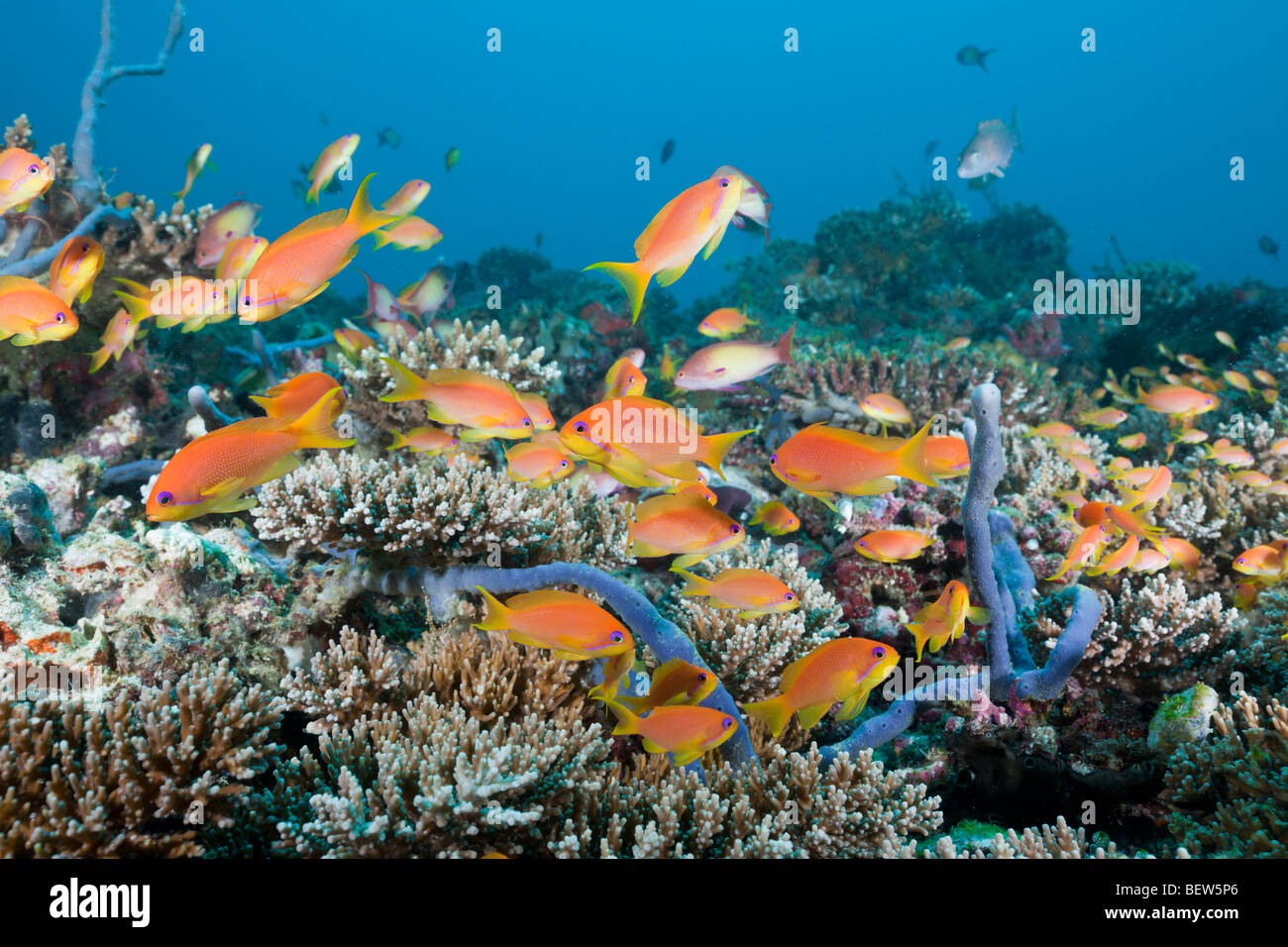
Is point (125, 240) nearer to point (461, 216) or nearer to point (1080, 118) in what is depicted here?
point (461, 216)

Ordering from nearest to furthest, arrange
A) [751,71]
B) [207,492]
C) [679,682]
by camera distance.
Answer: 1. [207,492]
2. [679,682]
3. [751,71]

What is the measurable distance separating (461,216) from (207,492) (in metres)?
146

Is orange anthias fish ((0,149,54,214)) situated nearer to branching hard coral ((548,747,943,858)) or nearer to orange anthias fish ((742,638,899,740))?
branching hard coral ((548,747,943,858))

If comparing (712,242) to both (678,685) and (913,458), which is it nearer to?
(913,458)

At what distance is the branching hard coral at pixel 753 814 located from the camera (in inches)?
89.4

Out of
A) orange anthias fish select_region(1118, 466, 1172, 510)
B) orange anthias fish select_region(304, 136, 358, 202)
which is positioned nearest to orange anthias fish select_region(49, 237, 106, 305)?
orange anthias fish select_region(304, 136, 358, 202)

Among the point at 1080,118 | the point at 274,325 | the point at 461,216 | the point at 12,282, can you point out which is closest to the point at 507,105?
the point at 461,216

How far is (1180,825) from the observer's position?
266 centimetres

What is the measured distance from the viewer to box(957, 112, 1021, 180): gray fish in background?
7852 millimetres

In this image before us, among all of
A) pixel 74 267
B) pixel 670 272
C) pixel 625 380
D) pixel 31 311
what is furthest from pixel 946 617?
pixel 74 267

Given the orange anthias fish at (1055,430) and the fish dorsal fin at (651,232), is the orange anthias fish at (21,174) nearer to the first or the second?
the fish dorsal fin at (651,232)

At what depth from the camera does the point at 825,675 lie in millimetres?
2316

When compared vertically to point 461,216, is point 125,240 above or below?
below

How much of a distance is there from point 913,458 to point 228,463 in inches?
95.5
